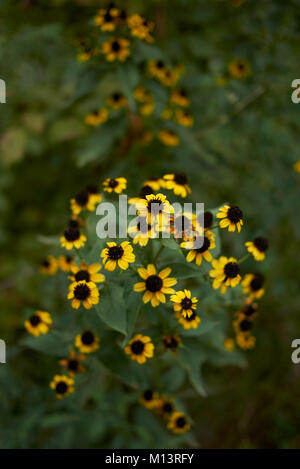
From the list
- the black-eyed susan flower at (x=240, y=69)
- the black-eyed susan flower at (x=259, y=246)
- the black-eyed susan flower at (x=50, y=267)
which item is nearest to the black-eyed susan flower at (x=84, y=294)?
the black-eyed susan flower at (x=259, y=246)

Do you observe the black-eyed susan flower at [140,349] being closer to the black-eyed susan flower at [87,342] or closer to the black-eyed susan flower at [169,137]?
the black-eyed susan flower at [87,342]

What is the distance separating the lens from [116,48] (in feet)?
7.97

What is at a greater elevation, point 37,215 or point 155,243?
point 37,215

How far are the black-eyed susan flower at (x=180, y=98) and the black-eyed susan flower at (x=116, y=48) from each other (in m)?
0.62

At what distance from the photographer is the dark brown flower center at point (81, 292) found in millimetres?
1488

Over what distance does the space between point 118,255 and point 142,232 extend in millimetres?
128

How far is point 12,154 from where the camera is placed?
3.12 meters

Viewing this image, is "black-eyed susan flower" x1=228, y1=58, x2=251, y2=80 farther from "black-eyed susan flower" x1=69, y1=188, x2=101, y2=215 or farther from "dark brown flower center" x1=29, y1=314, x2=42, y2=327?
"dark brown flower center" x1=29, y1=314, x2=42, y2=327

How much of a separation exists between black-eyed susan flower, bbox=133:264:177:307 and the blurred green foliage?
37.8 inches

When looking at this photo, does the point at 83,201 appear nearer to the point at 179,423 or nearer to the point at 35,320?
the point at 35,320
